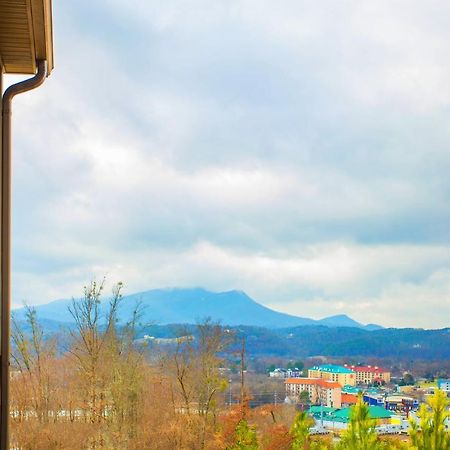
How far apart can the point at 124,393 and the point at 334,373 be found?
194cm

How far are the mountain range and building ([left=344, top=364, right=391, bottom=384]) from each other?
1243 mm

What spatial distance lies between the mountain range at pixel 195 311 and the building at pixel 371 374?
124 centimetres

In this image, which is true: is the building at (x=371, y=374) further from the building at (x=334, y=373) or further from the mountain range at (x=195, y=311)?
the mountain range at (x=195, y=311)

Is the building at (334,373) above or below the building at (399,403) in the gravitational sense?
above

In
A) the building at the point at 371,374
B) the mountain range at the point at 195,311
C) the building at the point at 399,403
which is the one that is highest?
the mountain range at the point at 195,311

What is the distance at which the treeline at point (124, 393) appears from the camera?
5.98 metres

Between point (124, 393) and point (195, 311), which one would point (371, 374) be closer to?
point (195, 311)

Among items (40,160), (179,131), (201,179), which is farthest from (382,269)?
(40,160)

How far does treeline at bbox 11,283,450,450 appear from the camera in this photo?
5.98 metres

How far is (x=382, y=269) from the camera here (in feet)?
36.6

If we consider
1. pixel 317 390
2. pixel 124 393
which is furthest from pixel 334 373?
pixel 124 393

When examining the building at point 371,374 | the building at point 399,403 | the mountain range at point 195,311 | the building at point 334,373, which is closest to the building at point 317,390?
the building at point 334,373

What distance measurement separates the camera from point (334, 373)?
21.5 ft

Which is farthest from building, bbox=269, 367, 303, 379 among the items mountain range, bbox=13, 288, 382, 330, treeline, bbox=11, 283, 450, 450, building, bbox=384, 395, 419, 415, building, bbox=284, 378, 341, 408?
building, bbox=384, 395, 419, 415
